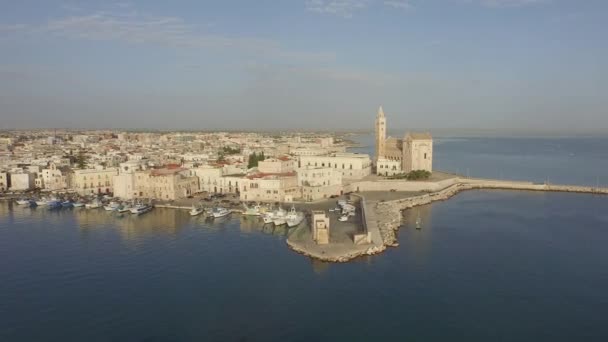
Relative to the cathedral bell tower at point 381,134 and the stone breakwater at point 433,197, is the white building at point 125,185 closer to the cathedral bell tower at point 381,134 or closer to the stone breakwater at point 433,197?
the stone breakwater at point 433,197

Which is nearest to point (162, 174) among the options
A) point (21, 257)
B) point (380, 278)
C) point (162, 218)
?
point (162, 218)

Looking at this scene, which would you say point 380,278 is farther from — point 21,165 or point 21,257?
point 21,165

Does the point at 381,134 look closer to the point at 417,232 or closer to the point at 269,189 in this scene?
the point at 269,189

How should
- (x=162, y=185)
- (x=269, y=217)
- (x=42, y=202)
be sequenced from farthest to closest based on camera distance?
(x=162, y=185), (x=42, y=202), (x=269, y=217)

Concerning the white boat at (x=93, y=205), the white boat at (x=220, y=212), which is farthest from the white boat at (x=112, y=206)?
the white boat at (x=220, y=212)

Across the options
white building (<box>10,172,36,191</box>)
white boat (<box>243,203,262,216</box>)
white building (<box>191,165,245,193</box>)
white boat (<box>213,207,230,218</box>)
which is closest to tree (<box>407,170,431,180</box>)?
white building (<box>191,165,245,193</box>)

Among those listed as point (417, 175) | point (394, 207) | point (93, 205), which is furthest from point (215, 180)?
point (417, 175)
